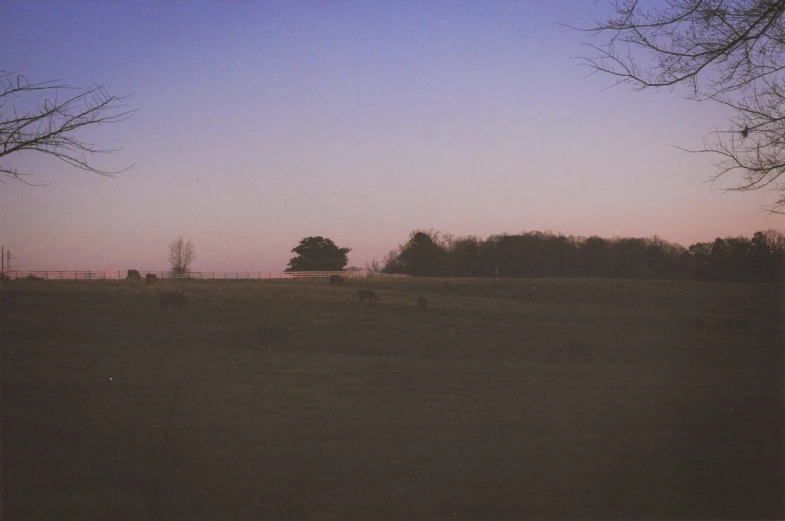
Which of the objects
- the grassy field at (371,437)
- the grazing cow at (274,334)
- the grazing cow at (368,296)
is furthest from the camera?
the grazing cow at (368,296)

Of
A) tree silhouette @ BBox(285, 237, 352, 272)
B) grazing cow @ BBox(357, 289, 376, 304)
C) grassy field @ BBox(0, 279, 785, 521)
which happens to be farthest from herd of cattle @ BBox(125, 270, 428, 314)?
tree silhouette @ BBox(285, 237, 352, 272)

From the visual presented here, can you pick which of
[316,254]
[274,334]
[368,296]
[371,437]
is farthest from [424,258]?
[371,437]

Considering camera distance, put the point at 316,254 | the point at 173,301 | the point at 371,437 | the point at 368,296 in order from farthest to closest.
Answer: the point at 316,254 < the point at 368,296 < the point at 173,301 < the point at 371,437

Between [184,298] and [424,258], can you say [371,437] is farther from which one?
[424,258]

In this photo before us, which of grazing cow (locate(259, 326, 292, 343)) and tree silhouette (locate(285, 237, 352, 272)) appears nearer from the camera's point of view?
grazing cow (locate(259, 326, 292, 343))

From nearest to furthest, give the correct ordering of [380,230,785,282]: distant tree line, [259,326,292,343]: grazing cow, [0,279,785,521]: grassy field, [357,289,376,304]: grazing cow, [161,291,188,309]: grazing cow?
1. [0,279,785,521]: grassy field
2. [259,326,292,343]: grazing cow
3. [161,291,188,309]: grazing cow
4. [357,289,376,304]: grazing cow
5. [380,230,785,282]: distant tree line

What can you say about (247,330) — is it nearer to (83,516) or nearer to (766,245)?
(83,516)

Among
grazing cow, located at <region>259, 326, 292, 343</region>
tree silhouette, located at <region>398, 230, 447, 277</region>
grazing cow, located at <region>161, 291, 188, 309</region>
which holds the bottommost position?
grazing cow, located at <region>259, 326, 292, 343</region>

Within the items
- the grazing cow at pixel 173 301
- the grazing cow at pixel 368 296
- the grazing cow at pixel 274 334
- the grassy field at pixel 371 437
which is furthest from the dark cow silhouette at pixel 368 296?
the grassy field at pixel 371 437

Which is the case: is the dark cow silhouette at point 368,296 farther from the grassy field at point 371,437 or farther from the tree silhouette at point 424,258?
the tree silhouette at point 424,258

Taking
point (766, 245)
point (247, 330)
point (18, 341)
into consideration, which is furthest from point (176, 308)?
point (766, 245)

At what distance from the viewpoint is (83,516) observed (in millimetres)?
5504

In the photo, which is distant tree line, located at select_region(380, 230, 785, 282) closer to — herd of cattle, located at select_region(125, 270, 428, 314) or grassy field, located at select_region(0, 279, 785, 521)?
herd of cattle, located at select_region(125, 270, 428, 314)

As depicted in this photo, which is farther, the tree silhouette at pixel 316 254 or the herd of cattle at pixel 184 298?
the tree silhouette at pixel 316 254
